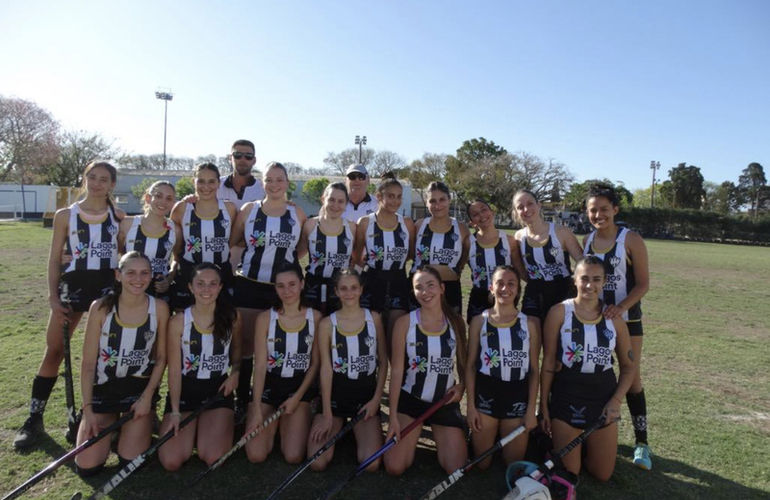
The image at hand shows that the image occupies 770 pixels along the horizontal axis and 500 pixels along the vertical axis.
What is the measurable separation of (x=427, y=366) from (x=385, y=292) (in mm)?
834

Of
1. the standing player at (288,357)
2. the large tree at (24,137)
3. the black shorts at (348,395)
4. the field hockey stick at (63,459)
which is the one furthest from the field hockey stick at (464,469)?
the large tree at (24,137)

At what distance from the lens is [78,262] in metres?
3.86

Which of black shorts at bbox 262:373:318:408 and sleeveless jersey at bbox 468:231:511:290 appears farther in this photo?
sleeveless jersey at bbox 468:231:511:290

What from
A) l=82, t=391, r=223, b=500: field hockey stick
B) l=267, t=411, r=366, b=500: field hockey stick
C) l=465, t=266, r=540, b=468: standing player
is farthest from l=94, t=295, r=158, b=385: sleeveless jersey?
l=465, t=266, r=540, b=468: standing player

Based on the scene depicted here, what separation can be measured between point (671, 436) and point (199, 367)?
12.4ft

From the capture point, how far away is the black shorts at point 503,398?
3549 mm

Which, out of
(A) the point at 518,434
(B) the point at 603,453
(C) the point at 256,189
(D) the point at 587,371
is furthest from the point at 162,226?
(B) the point at 603,453

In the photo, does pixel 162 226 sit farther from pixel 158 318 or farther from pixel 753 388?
pixel 753 388

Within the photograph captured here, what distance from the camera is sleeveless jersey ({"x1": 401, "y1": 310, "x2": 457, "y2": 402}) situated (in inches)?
144

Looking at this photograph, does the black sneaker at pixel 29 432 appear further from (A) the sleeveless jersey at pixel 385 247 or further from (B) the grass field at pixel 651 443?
(A) the sleeveless jersey at pixel 385 247

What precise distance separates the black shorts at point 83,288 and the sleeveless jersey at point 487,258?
300 cm

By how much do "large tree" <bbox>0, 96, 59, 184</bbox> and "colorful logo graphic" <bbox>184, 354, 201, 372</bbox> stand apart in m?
42.3

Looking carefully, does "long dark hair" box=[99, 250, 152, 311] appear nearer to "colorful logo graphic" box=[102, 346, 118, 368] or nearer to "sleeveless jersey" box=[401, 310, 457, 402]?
"colorful logo graphic" box=[102, 346, 118, 368]

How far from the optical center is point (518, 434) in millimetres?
3381
